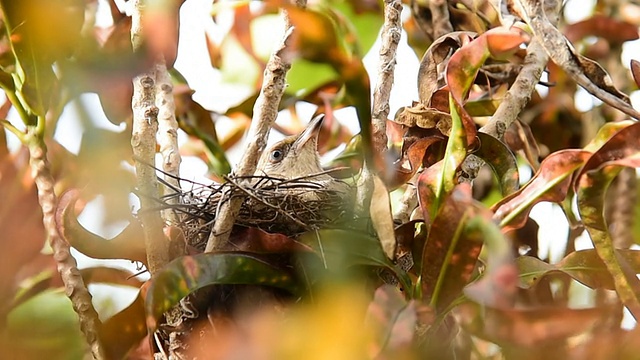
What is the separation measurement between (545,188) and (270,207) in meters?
0.81

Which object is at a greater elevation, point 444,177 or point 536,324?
point 444,177

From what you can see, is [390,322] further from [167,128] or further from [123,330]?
[167,128]

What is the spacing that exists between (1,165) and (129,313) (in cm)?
46

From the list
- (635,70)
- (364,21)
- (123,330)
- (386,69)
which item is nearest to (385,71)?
(386,69)

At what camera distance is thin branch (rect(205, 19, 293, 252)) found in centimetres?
165

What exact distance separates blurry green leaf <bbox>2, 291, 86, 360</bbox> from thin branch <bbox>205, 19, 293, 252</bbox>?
0.29m


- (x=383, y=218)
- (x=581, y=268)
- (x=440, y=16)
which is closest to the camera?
(x=383, y=218)

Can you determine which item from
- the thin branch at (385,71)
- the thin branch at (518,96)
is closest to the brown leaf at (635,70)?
the thin branch at (518,96)

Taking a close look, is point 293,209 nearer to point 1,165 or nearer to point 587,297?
point 1,165

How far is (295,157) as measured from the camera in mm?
3186

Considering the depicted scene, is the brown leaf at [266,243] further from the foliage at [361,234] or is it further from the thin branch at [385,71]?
the thin branch at [385,71]

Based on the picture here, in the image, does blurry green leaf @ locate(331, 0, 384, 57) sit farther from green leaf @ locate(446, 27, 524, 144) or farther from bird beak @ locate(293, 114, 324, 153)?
green leaf @ locate(446, 27, 524, 144)

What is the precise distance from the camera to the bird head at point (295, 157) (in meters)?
3.06

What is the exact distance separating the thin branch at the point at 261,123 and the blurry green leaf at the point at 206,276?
18 centimetres
